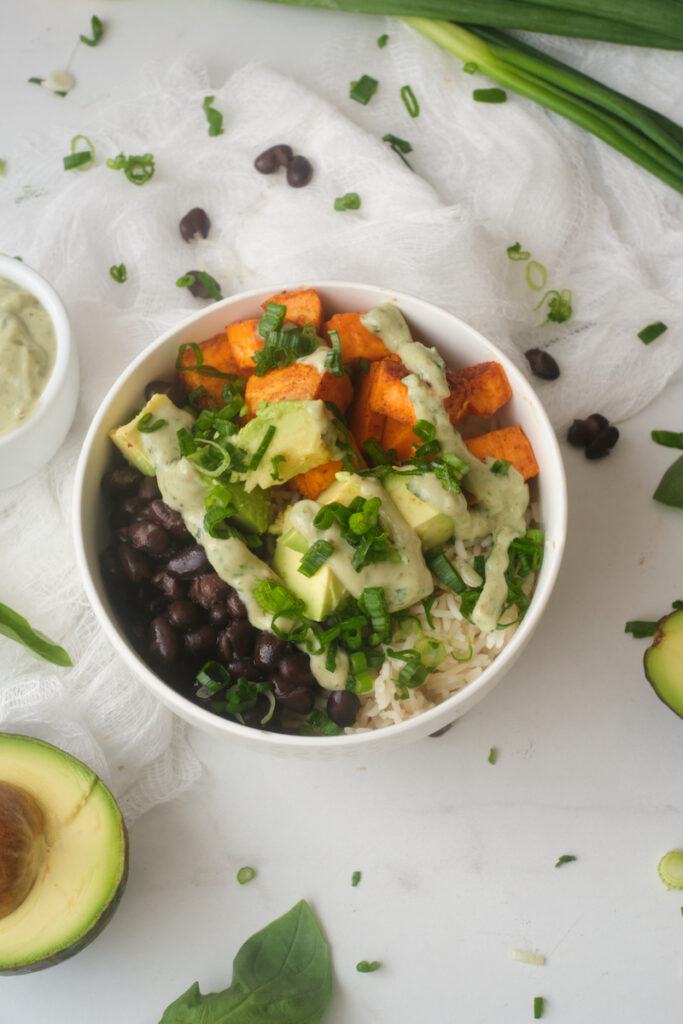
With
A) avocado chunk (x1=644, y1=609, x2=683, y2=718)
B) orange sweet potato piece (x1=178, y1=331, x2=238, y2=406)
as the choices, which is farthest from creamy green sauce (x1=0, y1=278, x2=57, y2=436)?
avocado chunk (x1=644, y1=609, x2=683, y2=718)

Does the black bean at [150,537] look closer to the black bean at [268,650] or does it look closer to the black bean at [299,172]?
the black bean at [268,650]

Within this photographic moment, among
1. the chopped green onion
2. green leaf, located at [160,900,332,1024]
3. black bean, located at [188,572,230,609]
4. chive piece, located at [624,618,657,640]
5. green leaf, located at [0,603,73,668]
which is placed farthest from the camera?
chive piece, located at [624,618,657,640]

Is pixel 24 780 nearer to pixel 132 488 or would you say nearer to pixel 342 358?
pixel 132 488

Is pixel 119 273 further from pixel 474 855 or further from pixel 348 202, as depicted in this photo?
pixel 474 855

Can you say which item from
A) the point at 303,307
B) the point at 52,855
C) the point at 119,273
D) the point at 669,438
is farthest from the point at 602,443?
the point at 52,855

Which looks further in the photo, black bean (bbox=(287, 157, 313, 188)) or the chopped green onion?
black bean (bbox=(287, 157, 313, 188))

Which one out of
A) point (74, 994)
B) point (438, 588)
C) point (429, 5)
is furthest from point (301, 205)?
point (74, 994)

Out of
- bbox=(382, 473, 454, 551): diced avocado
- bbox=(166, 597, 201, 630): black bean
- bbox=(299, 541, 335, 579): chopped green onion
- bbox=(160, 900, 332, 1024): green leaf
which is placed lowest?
bbox=(160, 900, 332, 1024): green leaf

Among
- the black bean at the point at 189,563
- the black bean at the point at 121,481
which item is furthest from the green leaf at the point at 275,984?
the black bean at the point at 121,481

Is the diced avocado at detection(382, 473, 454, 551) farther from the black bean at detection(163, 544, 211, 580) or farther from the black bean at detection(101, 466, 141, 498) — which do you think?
the black bean at detection(101, 466, 141, 498)
